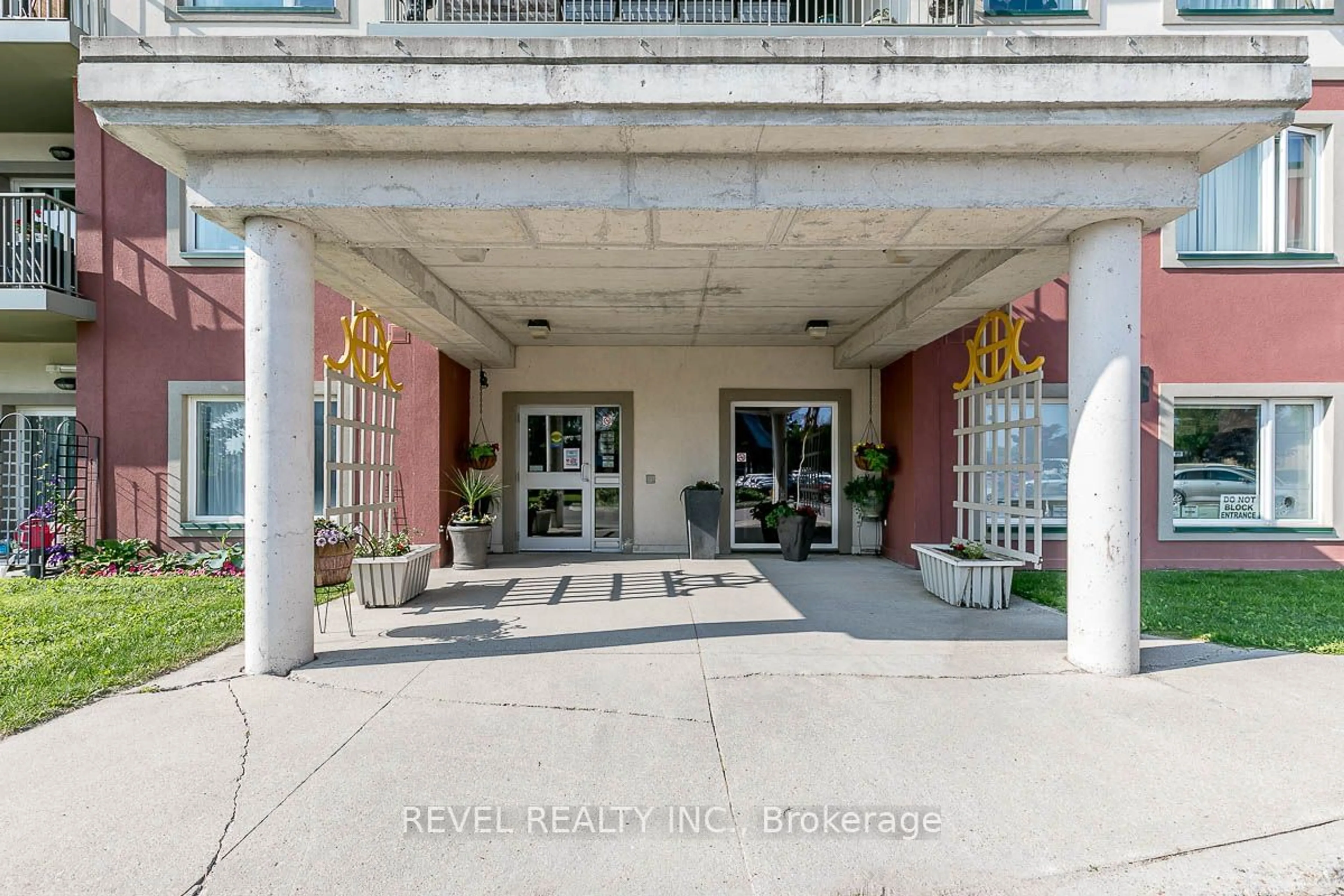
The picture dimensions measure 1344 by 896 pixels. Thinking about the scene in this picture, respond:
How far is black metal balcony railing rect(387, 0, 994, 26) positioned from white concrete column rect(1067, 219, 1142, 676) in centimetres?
471

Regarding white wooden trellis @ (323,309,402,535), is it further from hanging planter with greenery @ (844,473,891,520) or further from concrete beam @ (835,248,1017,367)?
hanging planter with greenery @ (844,473,891,520)

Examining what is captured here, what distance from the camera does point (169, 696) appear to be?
409 centimetres

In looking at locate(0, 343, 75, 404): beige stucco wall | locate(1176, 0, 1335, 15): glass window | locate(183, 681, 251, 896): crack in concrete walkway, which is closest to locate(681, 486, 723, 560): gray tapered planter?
locate(183, 681, 251, 896): crack in concrete walkway

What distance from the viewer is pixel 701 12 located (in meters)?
9.78

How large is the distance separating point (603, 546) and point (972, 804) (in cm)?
794

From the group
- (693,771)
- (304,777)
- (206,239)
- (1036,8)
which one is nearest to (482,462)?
(206,239)

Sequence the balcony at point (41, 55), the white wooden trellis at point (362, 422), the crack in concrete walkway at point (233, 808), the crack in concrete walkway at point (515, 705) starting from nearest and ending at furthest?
the crack in concrete walkway at point (233, 808)
the crack in concrete walkway at point (515, 705)
the white wooden trellis at point (362, 422)
the balcony at point (41, 55)

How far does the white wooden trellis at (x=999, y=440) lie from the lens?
6.37 m

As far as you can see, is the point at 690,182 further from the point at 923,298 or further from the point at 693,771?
the point at 923,298

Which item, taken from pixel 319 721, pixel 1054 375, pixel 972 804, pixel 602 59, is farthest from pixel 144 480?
pixel 1054 375

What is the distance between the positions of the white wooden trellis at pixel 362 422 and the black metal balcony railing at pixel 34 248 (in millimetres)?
3800

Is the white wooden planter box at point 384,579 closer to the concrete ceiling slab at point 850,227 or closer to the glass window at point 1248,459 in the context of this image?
the concrete ceiling slab at point 850,227

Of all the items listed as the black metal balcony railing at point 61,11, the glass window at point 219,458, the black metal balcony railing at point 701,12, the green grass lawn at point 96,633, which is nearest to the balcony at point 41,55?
the black metal balcony railing at point 61,11

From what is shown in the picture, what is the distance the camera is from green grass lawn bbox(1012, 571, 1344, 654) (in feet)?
17.5
